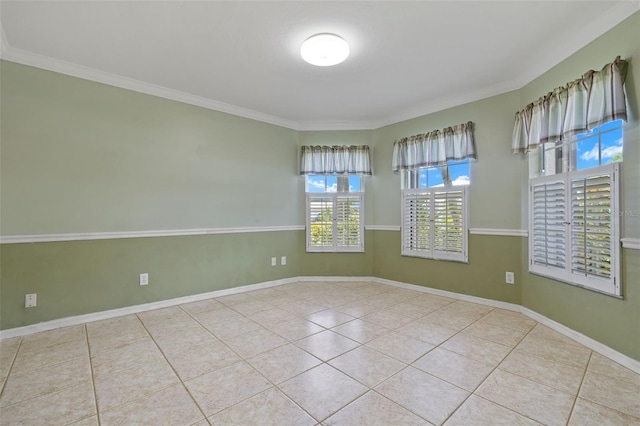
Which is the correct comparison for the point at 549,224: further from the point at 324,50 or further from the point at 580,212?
the point at 324,50

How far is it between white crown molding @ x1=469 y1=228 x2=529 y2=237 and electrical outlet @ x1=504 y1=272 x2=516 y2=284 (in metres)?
0.44

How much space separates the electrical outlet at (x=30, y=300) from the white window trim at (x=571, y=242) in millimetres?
4835

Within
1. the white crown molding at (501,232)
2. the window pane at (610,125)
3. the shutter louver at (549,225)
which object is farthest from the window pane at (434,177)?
the window pane at (610,125)

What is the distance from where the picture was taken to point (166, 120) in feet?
11.5

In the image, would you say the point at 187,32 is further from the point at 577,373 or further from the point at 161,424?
the point at 577,373

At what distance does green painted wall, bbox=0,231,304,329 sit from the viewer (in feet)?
8.84

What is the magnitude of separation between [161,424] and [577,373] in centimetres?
264

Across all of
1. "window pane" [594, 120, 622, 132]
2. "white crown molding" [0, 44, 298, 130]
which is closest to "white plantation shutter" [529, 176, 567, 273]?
"window pane" [594, 120, 622, 132]

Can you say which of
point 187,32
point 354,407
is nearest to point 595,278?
point 354,407

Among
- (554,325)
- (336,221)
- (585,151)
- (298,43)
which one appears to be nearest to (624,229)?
(585,151)

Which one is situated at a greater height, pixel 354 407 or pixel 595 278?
pixel 595 278

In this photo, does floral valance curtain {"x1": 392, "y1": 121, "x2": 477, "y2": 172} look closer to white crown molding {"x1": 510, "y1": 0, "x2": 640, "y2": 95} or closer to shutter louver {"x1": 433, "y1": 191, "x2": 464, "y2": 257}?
shutter louver {"x1": 433, "y1": 191, "x2": 464, "y2": 257}

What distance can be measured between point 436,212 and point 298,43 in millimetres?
2674

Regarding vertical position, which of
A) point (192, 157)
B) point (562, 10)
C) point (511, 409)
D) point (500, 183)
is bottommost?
point (511, 409)
